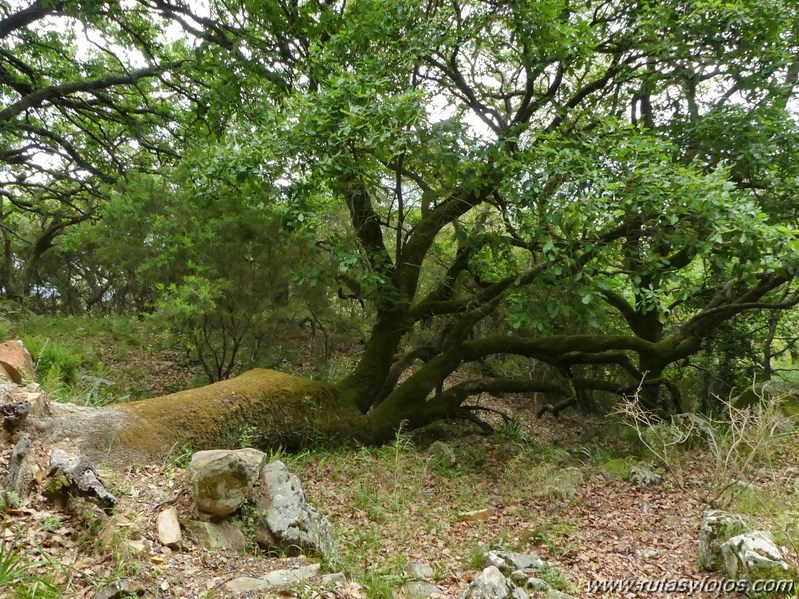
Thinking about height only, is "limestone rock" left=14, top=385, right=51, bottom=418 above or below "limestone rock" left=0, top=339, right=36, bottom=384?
below

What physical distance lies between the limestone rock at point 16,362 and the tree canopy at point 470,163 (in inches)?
60.5

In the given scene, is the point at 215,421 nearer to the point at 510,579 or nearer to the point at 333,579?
the point at 333,579

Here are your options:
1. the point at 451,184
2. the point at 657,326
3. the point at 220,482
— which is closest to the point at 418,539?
the point at 220,482

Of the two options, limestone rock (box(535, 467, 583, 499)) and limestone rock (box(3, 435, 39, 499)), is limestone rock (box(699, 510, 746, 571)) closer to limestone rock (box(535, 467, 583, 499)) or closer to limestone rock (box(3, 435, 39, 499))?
limestone rock (box(535, 467, 583, 499))

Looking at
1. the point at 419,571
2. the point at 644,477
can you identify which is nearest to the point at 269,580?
the point at 419,571

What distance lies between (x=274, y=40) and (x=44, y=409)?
604 cm

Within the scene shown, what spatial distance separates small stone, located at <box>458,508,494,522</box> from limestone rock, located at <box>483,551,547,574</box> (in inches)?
38.8

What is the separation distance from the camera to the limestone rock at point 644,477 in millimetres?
5578

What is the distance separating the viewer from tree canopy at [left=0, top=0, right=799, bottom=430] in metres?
4.87

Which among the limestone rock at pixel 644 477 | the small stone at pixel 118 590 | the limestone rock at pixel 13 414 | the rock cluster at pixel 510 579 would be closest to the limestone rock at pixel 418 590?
the rock cluster at pixel 510 579

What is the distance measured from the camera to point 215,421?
5.02 metres

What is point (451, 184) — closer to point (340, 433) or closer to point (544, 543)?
point (340, 433)

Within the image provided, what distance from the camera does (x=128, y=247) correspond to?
586 centimetres

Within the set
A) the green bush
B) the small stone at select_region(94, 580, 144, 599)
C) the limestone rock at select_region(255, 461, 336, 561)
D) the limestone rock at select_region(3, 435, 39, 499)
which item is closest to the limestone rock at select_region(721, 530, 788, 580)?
the limestone rock at select_region(255, 461, 336, 561)
